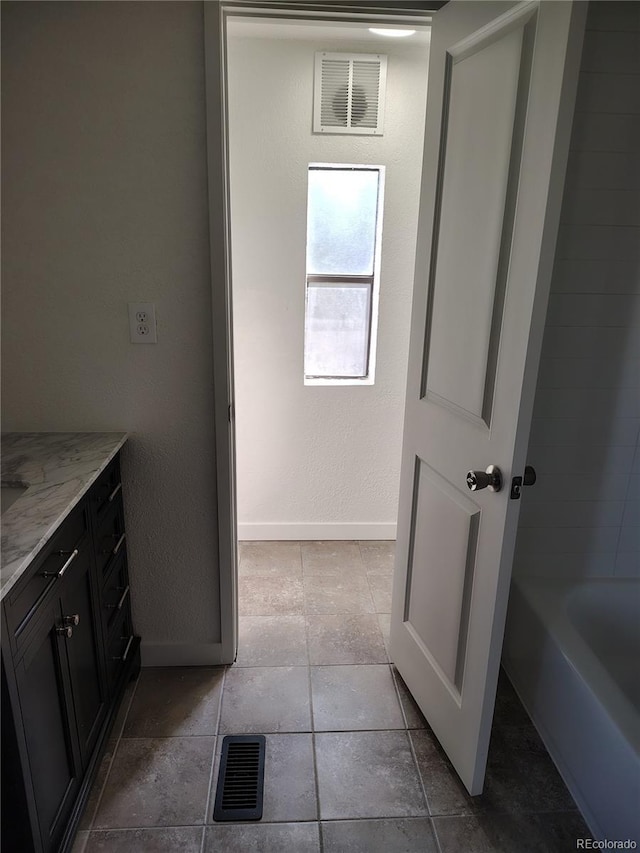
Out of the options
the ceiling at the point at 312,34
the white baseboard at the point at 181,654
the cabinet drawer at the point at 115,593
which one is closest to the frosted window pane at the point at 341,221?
the ceiling at the point at 312,34

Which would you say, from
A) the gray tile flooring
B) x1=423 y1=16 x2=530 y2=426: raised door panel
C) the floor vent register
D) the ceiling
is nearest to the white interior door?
x1=423 y1=16 x2=530 y2=426: raised door panel

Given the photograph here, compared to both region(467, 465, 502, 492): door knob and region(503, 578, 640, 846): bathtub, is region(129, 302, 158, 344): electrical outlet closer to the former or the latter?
region(467, 465, 502, 492): door knob

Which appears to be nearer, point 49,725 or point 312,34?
point 49,725

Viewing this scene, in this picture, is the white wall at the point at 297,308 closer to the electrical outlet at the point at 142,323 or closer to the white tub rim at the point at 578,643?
the electrical outlet at the point at 142,323

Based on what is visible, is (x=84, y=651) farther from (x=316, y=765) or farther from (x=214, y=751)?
(x=316, y=765)

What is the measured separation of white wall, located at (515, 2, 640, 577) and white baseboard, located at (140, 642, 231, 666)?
1.15 m

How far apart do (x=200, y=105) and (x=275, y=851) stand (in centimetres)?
199

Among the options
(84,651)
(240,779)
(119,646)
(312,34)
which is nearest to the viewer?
(84,651)

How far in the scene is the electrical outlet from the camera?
5.56 feet

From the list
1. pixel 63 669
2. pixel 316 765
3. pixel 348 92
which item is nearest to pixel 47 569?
pixel 63 669

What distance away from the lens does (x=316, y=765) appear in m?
1.68

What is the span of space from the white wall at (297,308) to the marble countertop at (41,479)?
1.13 metres

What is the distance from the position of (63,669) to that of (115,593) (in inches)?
18.7

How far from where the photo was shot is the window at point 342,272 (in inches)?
104
